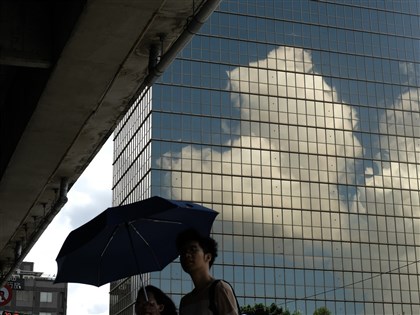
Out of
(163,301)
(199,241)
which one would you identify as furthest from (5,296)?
(199,241)

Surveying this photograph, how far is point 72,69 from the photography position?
8328mm

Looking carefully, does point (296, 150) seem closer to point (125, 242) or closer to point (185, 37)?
point (185, 37)

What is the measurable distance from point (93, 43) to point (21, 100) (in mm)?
2710

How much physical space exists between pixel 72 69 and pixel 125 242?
3102 mm

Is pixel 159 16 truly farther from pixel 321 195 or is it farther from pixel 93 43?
pixel 321 195

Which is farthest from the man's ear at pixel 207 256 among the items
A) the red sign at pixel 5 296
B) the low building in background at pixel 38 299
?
the low building in background at pixel 38 299

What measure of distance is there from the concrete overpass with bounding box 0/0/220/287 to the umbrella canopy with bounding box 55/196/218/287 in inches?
82.1

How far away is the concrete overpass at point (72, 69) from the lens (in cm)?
746

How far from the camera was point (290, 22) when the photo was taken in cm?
7594

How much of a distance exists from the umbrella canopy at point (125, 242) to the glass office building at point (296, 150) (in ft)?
194

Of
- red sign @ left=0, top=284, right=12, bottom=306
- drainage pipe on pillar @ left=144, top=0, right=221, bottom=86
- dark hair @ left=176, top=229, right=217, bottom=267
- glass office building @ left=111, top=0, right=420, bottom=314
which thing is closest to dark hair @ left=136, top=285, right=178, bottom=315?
dark hair @ left=176, top=229, right=217, bottom=267

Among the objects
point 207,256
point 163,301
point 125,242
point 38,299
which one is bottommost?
point 163,301

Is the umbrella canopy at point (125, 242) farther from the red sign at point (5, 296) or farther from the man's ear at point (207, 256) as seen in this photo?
the red sign at point (5, 296)

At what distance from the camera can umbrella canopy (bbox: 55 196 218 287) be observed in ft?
17.6
